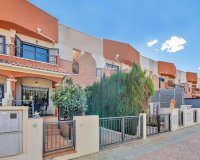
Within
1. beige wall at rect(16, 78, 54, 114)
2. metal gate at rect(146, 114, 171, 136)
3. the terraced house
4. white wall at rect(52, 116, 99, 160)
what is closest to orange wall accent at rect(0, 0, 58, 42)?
the terraced house

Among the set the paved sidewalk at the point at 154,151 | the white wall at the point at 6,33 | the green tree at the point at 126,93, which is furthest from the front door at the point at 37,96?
the paved sidewalk at the point at 154,151

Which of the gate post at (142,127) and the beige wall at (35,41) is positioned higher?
the beige wall at (35,41)

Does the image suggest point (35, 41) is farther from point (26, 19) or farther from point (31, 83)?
point (31, 83)

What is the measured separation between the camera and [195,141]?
10.9 m

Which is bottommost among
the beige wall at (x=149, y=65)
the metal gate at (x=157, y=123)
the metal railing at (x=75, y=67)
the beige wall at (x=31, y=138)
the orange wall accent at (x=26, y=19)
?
the metal gate at (x=157, y=123)

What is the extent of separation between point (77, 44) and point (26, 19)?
249 inches

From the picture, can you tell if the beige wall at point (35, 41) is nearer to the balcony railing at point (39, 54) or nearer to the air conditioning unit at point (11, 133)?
the balcony railing at point (39, 54)

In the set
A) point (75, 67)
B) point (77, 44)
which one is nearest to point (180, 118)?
point (75, 67)

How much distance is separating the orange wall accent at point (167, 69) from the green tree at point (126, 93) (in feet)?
77.9

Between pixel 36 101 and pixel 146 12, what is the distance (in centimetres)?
1230

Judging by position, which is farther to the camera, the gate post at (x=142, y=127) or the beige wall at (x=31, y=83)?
the beige wall at (x=31, y=83)

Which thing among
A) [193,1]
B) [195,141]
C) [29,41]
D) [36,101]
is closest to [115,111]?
[195,141]

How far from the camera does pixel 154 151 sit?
8773 millimetres

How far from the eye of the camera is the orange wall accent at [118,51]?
2400cm
